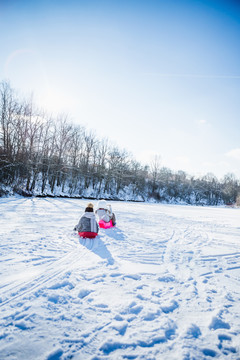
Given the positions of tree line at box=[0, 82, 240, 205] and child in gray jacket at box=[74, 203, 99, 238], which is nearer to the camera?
child in gray jacket at box=[74, 203, 99, 238]

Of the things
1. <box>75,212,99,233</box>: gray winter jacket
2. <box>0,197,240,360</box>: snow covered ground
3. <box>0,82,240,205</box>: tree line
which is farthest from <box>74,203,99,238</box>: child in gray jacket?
<box>0,82,240,205</box>: tree line

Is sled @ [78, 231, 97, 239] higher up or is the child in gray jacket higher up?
the child in gray jacket

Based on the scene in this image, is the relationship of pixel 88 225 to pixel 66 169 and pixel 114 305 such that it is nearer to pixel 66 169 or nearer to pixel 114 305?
pixel 114 305

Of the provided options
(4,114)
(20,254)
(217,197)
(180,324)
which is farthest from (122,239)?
(217,197)

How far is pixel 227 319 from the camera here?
86.7 inches

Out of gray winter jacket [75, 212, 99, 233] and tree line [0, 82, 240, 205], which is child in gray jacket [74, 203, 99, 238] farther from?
tree line [0, 82, 240, 205]

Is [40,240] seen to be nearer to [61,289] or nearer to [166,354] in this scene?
[61,289]

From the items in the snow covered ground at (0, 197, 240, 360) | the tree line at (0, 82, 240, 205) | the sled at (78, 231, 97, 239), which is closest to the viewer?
the snow covered ground at (0, 197, 240, 360)

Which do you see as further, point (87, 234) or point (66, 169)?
point (66, 169)

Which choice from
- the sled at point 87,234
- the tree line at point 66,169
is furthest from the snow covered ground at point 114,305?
the tree line at point 66,169

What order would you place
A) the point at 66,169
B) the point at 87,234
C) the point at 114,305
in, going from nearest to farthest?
the point at 114,305 < the point at 87,234 < the point at 66,169

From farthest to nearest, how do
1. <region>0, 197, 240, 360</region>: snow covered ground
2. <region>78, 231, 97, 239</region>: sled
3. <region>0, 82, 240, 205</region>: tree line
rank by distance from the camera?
1. <region>0, 82, 240, 205</region>: tree line
2. <region>78, 231, 97, 239</region>: sled
3. <region>0, 197, 240, 360</region>: snow covered ground

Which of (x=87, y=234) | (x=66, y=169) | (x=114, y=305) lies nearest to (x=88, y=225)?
(x=87, y=234)

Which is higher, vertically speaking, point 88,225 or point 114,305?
point 88,225
